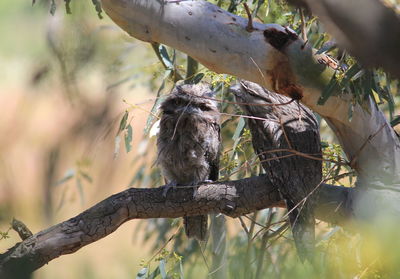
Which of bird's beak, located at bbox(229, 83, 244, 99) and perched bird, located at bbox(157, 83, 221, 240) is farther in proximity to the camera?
perched bird, located at bbox(157, 83, 221, 240)

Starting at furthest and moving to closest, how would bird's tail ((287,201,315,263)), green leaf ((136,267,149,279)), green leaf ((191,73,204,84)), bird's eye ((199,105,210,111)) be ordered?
green leaf ((191,73,204,84)) < bird's eye ((199,105,210,111)) < green leaf ((136,267,149,279)) < bird's tail ((287,201,315,263))

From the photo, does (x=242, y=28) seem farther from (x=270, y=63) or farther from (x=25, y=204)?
(x=25, y=204)

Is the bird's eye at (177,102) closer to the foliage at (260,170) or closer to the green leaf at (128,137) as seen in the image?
the foliage at (260,170)

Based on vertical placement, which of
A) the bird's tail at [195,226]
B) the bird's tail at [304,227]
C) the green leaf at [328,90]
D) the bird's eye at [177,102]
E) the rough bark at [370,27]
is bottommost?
the rough bark at [370,27]

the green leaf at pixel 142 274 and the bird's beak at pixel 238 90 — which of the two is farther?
the green leaf at pixel 142 274

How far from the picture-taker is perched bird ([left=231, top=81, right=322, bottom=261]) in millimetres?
2613

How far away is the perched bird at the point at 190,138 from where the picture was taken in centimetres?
318

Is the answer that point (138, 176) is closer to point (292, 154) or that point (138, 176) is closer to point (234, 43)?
point (292, 154)

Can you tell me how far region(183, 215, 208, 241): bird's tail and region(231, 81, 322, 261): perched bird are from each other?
0.70 m

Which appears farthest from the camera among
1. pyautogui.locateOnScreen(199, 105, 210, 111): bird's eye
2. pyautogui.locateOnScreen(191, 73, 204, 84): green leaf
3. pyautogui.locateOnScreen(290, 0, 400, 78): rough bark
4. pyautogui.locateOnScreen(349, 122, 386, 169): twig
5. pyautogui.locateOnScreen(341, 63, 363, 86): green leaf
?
pyautogui.locateOnScreen(191, 73, 204, 84): green leaf

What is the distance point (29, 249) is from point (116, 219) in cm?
37

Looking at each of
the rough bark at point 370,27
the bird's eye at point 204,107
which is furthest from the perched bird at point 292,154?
the rough bark at point 370,27

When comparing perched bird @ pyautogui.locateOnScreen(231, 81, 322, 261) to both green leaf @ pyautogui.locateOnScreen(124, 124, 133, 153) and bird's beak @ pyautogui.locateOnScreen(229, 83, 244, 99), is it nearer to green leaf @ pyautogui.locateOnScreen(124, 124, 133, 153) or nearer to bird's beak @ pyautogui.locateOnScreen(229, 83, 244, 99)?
bird's beak @ pyautogui.locateOnScreen(229, 83, 244, 99)

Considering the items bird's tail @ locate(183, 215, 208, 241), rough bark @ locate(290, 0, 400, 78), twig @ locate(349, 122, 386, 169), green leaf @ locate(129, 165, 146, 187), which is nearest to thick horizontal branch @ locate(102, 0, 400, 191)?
twig @ locate(349, 122, 386, 169)
